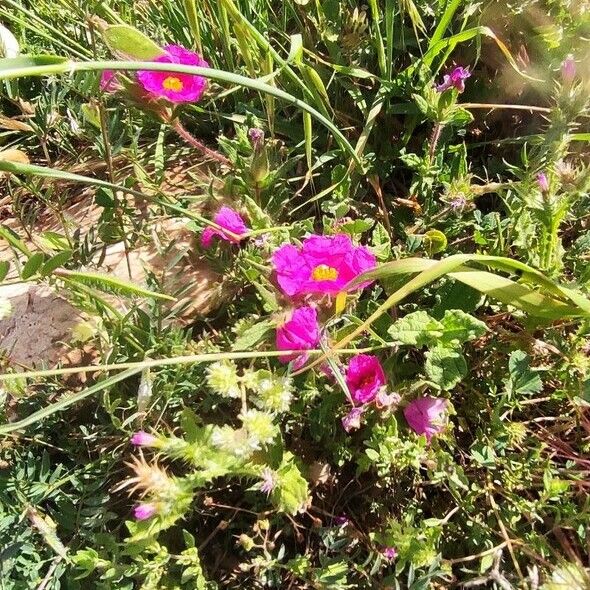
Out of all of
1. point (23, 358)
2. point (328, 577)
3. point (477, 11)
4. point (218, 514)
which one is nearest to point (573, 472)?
point (328, 577)

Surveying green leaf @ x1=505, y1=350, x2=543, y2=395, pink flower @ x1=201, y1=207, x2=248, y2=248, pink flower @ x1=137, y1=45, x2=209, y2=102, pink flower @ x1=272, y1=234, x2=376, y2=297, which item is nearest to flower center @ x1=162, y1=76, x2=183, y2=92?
pink flower @ x1=137, y1=45, x2=209, y2=102

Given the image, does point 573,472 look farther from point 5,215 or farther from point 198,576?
point 5,215

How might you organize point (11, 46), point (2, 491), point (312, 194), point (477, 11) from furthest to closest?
point (312, 194), point (477, 11), point (2, 491), point (11, 46)

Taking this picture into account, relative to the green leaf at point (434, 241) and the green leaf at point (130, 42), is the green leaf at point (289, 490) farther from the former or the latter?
the green leaf at point (130, 42)

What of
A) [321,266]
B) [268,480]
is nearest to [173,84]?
[321,266]

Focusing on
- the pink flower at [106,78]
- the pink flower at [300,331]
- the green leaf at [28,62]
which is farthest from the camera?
the pink flower at [106,78]

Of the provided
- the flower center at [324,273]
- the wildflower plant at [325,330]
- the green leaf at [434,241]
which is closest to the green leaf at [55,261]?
the wildflower plant at [325,330]
